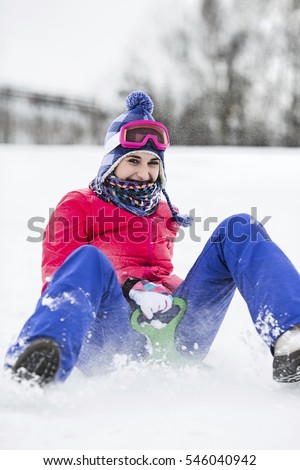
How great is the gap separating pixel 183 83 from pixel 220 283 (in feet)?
31.3

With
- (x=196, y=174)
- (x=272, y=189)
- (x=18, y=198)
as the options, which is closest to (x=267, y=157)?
(x=196, y=174)

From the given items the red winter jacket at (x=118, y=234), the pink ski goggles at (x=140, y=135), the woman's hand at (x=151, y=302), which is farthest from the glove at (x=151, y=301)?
the pink ski goggles at (x=140, y=135)

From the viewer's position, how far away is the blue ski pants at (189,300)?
138 cm

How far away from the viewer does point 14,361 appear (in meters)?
1.33

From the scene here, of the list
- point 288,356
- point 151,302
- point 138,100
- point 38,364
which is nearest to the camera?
point 38,364

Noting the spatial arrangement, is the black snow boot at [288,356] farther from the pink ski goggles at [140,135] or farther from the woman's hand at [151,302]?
the pink ski goggles at [140,135]

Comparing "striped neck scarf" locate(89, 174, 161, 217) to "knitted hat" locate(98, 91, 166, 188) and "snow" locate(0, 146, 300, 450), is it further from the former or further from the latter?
"snow" locate(0, 146, 300, 450)

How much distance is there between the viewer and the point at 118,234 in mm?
2037

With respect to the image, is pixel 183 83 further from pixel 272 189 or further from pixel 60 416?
pixel 60 416

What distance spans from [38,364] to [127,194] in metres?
0.93

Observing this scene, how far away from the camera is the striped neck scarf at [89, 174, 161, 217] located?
2.08 m

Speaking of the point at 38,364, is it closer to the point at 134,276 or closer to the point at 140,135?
the point at 134,276

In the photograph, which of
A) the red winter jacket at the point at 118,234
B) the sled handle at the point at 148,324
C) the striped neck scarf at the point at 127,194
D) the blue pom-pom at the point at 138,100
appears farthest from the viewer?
the blue pom-pom at the point at 138,100

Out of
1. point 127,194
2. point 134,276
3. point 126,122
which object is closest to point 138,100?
point 126,122
